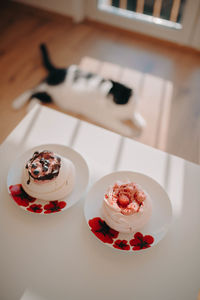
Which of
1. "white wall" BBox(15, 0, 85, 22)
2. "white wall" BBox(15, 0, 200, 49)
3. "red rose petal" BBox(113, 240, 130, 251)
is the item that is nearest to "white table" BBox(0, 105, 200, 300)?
"red rose petal" BBox(113, 240, 130, 251)

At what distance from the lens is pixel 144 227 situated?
850 millimetres

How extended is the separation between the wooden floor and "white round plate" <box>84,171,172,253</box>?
74 cm

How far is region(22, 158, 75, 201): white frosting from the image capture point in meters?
0.86

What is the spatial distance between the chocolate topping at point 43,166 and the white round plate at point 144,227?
0.16 m

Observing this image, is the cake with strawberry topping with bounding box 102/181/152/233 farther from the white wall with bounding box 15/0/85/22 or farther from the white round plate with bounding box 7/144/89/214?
the white wall with bounding box 15/0/85/22

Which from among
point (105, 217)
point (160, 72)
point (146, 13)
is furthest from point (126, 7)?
point (105, 217)

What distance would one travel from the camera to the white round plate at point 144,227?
0.81 meters

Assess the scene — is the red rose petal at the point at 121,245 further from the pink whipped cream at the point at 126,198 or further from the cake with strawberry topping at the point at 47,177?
the cake with strawberry topping at the point at 47,177

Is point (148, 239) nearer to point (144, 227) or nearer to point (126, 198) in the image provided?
point (144, 227)

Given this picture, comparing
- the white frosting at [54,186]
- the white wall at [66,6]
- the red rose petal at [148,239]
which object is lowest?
the red rose petal at [148,239]

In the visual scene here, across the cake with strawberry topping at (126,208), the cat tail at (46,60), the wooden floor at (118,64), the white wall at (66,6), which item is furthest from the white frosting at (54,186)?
the white wall at (66,6)

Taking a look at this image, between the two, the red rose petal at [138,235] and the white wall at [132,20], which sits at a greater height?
the white wall at [132,20]

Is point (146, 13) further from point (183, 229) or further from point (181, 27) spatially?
point (183, 229)

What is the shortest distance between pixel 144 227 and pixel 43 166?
0.40 metres
